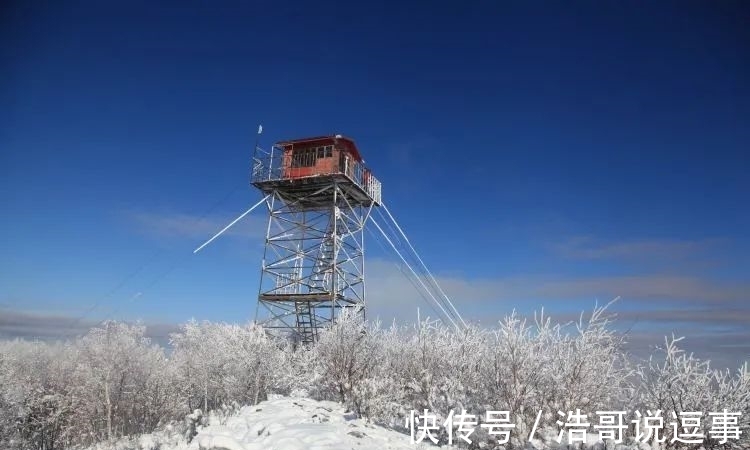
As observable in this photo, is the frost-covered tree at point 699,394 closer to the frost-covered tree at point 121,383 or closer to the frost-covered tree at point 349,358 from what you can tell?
the frost-covered tree at point 349,358

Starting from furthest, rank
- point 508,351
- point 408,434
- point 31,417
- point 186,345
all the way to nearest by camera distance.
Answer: point 31,417, point 186,345, point 408,434, point 508,351

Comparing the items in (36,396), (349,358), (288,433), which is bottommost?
(36,396)

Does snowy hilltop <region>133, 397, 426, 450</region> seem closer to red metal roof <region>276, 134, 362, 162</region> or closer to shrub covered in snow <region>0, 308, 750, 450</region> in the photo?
shrub covered in snow <region>0, 308, 750, 450</region>

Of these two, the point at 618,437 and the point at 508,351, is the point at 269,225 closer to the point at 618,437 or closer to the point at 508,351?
the point at 508,351

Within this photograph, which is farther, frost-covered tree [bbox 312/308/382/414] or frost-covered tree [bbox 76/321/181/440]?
frost-covered tree [bbox 76/321/181/440]

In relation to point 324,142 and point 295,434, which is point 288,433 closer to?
point 295,434

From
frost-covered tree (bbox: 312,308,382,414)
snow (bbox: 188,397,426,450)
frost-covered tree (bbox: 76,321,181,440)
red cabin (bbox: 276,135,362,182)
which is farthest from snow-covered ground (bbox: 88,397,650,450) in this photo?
red cabin (bbox: 276,135,362,182)

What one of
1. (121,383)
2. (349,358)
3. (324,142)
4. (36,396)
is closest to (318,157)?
(324,142)

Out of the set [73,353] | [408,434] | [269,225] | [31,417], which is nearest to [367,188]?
[269,225]

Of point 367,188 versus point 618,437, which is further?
point 367,188

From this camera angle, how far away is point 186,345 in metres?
26.0

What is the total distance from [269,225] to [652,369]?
1841 centimetres

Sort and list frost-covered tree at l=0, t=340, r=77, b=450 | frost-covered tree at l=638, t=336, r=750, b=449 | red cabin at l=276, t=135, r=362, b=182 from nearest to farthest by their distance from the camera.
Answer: frost-covered tree at l=638, t=336, r=750, b=449
frost-covered tree at l=0, t=340, r=77, b=450
red cabin at l=276, t=135, r=362, b=182

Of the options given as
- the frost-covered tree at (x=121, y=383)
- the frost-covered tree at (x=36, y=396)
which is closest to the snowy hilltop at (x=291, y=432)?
the frost-covered tree at (x=121, y=383)
